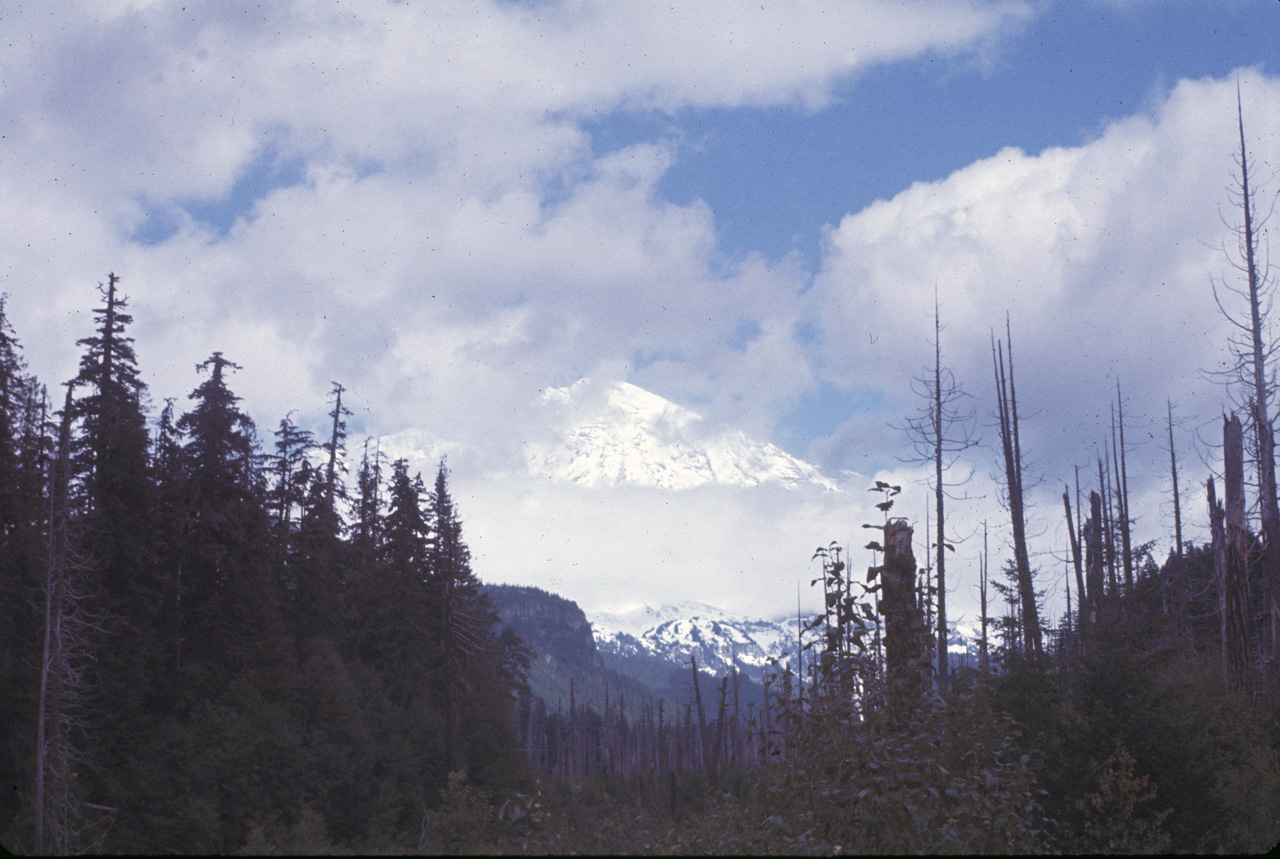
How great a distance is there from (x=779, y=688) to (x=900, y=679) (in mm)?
1139

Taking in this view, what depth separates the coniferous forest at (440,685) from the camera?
7.73 metres

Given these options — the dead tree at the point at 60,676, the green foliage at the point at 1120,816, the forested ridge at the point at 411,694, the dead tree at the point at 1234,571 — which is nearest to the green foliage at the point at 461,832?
the forested ridge at the point at 411,694

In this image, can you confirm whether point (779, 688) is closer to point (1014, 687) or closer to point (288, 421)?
point (1014, 687)

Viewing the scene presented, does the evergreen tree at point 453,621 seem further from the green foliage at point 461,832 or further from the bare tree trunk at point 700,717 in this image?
the green foliage at point 461,832

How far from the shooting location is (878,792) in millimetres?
6777

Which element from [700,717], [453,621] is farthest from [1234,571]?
[700,717]

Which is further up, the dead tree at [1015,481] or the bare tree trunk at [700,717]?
the dead tree at [1015,481]

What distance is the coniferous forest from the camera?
7.73m

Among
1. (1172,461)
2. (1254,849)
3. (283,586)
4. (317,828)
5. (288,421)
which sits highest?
(288,421)

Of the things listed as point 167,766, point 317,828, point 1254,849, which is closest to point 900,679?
point 1254,849

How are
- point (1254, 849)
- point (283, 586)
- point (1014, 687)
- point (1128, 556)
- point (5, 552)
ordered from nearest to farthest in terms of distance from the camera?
1. point (1254, 849)
2. point (1014, 687)
3. point (5, 552)
4. point (1128, 556)
5. point (283, 586)

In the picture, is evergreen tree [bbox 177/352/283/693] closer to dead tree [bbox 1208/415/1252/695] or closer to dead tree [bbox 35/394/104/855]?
dead tree [bbox 35/394/104/855]

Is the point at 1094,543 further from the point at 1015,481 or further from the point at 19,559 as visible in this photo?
the point at 19,559

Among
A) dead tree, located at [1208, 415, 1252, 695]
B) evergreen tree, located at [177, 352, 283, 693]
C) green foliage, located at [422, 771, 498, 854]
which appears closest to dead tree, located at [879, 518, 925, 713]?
green foliage, located at [422, 771, 498, 854]
